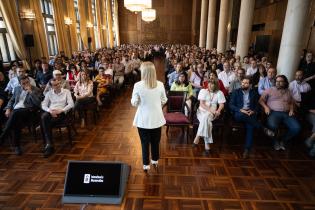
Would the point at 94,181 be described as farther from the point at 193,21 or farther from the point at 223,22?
the point at 193,21

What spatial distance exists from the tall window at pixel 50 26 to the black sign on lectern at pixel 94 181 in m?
8.90

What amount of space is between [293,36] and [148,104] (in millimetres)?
4010

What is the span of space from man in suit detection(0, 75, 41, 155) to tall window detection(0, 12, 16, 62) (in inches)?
161

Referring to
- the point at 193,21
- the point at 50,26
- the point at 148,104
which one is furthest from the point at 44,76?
the point at 193,21

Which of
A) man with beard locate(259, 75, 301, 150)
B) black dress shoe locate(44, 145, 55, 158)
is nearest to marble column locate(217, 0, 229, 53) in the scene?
man with beard locate(259, 75, 301, 150)

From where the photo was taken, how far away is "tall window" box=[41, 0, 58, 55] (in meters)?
9.62

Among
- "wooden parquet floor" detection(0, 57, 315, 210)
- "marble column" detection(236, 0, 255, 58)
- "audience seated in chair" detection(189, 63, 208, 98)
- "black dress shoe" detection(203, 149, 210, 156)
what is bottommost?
"wooden parquet floor" detection(0, 57, 315, 210)

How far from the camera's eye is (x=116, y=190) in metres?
2.55

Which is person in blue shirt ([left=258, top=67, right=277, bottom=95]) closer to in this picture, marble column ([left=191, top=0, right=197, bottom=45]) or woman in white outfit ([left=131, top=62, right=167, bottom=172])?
woman in white outfit ([left=131, top=62, right=167, bottom=172])

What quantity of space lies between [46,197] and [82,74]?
289 cm

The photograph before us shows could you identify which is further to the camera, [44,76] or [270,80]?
[44,76]

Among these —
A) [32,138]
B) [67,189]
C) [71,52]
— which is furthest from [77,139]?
[71,52]

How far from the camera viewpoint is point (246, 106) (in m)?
3.94

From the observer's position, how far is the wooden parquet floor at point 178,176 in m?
2.66
